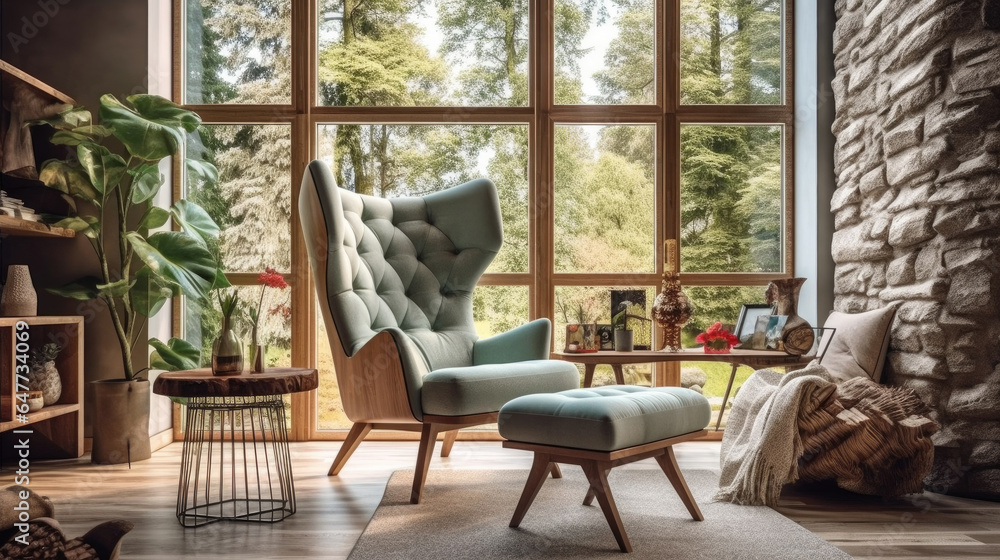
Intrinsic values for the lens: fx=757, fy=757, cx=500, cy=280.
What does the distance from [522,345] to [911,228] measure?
1631 mm

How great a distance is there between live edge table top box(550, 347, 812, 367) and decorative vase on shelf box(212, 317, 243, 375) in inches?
54.5

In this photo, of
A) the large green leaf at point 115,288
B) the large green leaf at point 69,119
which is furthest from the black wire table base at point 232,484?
the large green leaf at point 69,119

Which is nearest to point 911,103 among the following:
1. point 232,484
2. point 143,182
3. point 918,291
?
point 918,291

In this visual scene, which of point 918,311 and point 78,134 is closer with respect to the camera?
point 918,311

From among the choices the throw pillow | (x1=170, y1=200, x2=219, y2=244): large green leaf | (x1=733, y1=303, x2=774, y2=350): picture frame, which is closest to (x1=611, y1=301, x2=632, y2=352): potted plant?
(x1=733, y1=303, x2=774, y2=350): picture frame

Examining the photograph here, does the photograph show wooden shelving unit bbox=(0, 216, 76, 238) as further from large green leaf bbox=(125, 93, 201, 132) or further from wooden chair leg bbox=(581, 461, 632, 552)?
wooden chair leg bbox=(581, 461, 632, 552)

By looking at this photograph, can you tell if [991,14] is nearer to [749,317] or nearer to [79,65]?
[749,317]

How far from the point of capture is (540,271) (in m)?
4.03

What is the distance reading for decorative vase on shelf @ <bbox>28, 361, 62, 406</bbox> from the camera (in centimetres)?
327

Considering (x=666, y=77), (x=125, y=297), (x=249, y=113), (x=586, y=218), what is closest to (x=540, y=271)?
(x=586, y=218)

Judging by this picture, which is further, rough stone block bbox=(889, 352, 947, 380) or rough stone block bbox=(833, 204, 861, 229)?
rough stone block bbox=(833, 204, 861, 229)

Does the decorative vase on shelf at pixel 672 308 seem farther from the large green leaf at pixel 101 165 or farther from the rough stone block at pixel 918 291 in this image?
the large green leaf at pixel 101 165

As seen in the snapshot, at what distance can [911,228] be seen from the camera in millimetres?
3035

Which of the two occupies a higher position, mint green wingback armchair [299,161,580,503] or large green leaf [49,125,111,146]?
large green leaf [49,125,111,146]
